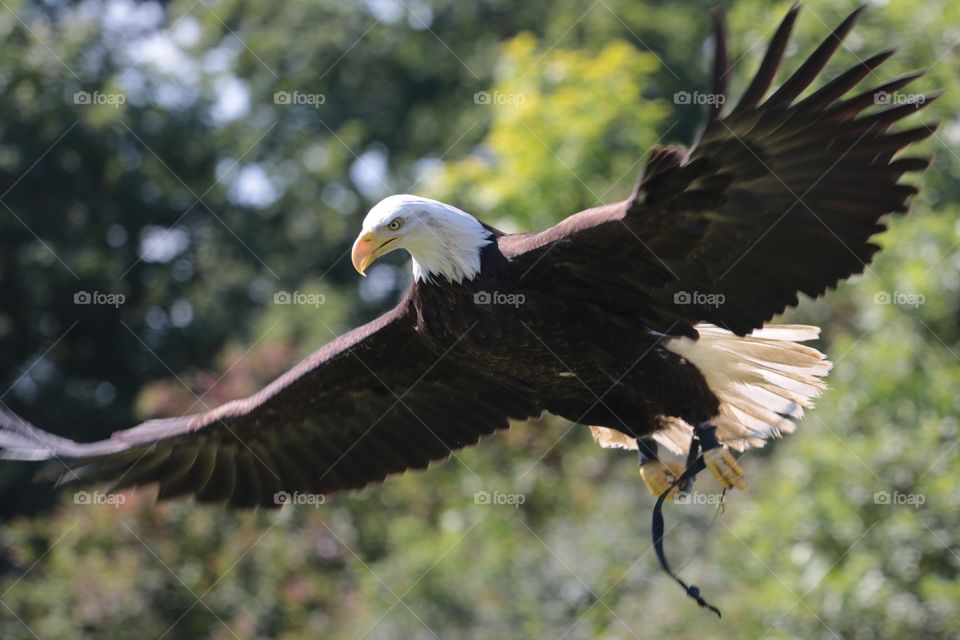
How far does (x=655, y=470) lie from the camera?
6488mm

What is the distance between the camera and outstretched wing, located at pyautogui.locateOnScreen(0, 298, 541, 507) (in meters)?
6.62

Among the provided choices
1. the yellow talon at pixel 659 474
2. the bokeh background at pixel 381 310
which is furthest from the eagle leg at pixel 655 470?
the bokeh background at pixel 381 310

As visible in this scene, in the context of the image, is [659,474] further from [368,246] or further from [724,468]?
[368,246]

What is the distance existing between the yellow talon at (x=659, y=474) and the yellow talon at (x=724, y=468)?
0.33 m

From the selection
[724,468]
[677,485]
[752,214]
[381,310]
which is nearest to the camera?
[752,214]

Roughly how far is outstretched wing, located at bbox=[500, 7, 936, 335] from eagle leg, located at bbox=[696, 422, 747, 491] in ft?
1.85

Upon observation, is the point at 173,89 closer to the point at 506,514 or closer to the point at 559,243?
the point at 506,514

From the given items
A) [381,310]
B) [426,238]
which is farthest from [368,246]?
[381,310]

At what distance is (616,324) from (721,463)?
0.80m

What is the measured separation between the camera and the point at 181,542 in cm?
1127

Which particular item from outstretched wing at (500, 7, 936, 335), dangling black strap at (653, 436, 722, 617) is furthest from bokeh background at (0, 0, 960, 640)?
outstretched wing at (500, 7, 936, 335)

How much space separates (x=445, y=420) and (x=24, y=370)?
41.6 ft

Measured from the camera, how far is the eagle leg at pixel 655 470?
21.1 ft

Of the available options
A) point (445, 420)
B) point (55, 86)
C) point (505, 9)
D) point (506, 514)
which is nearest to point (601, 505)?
point (506, 514)
